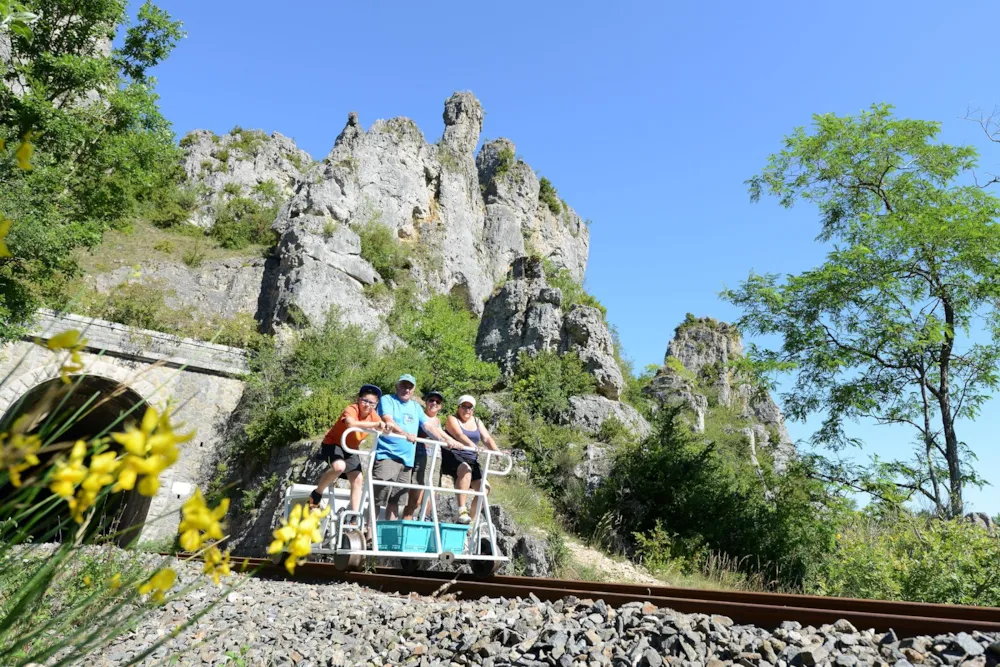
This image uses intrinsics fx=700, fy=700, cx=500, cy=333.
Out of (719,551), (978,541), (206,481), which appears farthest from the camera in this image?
(206,481)

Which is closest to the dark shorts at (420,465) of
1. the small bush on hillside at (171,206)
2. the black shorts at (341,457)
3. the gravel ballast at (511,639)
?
the black shorts at (341,457)

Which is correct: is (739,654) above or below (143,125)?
below

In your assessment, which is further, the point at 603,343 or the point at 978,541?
the point at 603,343

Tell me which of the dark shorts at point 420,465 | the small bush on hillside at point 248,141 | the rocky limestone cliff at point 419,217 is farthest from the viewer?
the small bush on hillside at point 248,141

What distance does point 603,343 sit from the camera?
2506 centimetres

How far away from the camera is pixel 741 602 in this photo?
4.61m

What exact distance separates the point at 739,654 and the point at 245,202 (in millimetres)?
33391

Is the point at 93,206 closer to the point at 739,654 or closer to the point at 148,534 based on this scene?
the point at 148,534

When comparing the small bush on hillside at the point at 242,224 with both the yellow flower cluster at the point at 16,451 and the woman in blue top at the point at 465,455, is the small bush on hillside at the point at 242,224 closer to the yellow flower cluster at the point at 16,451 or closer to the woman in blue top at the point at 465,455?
the woman in blue top at the point at 465,455

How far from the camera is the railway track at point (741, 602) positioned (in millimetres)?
3395

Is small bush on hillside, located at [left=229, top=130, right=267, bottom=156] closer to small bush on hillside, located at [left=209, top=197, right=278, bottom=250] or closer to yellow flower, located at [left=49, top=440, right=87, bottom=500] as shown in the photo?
small bush on hillside, located at [left=209, top=197, right=278, bottom=250]

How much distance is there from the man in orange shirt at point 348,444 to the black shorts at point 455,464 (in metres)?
0.82

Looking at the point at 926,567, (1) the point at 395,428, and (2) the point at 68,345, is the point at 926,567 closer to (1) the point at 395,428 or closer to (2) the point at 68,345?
(1) the point at 395,428

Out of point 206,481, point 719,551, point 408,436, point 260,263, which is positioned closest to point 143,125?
point 206,481
